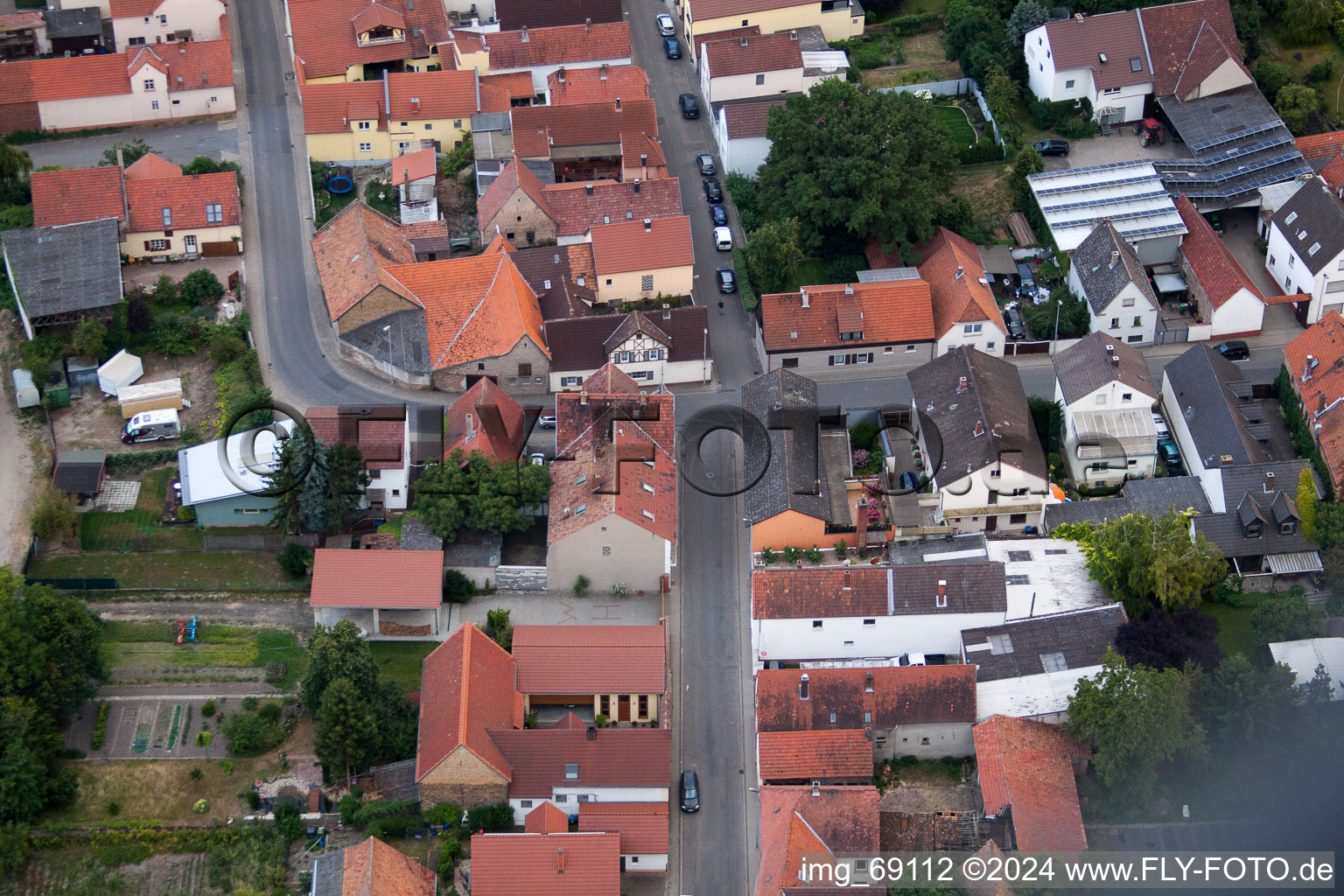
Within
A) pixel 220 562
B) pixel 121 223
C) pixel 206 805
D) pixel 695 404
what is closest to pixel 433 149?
pixel 121 223

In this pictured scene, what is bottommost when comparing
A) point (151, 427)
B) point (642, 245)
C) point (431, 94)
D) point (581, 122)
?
point (151, 427)

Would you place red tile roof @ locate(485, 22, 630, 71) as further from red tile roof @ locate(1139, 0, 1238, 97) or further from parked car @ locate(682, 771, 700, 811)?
parked car @ locate(682, 771, 700, 811)

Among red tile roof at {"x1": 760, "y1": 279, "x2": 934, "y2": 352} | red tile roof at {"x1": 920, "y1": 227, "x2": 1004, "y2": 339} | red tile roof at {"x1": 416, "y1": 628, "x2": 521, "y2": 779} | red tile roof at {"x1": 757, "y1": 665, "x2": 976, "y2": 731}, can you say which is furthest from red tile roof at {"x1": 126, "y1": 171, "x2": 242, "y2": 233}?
red tile roof at {"x1": 757, "y1": 665, "x2": 976, "y2": 731}

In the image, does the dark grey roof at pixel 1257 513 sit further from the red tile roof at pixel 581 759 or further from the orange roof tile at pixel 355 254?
the orange roof tile at pixel 355 254

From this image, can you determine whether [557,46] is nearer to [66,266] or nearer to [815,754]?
[66,266]

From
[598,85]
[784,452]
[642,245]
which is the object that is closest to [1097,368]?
[784,452]
